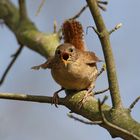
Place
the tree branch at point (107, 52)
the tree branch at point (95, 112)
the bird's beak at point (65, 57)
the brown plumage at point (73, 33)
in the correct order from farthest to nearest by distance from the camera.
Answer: the bird's beak at point (65, 57) < the brown plumage at point (73, 33) < the tree branch at point (107, 52) < the tree branch at point (95, 112)

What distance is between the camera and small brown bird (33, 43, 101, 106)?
3.08 metres

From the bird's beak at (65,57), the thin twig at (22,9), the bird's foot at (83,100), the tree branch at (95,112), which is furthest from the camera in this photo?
Answer: the thin twig at (22,9)

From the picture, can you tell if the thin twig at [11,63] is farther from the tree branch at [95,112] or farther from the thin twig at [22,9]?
the tree branch at [95,112]

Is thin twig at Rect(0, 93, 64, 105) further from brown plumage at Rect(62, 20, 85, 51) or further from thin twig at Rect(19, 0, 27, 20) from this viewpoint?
thin twig at Rect(19, 0, 27, 20)

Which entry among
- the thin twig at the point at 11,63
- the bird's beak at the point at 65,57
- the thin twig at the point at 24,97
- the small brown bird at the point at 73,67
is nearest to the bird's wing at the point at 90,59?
the small brown bird at the point at 73,67

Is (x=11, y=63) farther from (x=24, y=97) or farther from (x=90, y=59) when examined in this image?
(x=24, y=97)

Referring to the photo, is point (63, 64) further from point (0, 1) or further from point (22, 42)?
point (0, 1)

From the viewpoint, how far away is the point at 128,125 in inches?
89.4

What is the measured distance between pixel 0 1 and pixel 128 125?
1.79 m

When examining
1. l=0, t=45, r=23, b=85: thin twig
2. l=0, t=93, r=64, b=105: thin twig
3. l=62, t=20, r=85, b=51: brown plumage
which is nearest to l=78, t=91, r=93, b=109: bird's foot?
l=0, t=93, r=64, b=105: thin twig

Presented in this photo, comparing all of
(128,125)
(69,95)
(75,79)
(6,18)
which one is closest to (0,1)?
(6,18)

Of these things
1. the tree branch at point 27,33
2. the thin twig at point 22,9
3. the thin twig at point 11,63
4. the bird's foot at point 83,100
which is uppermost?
the thin twig at point 22,9

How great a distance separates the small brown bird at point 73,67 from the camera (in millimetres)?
3082

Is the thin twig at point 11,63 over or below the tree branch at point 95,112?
below
